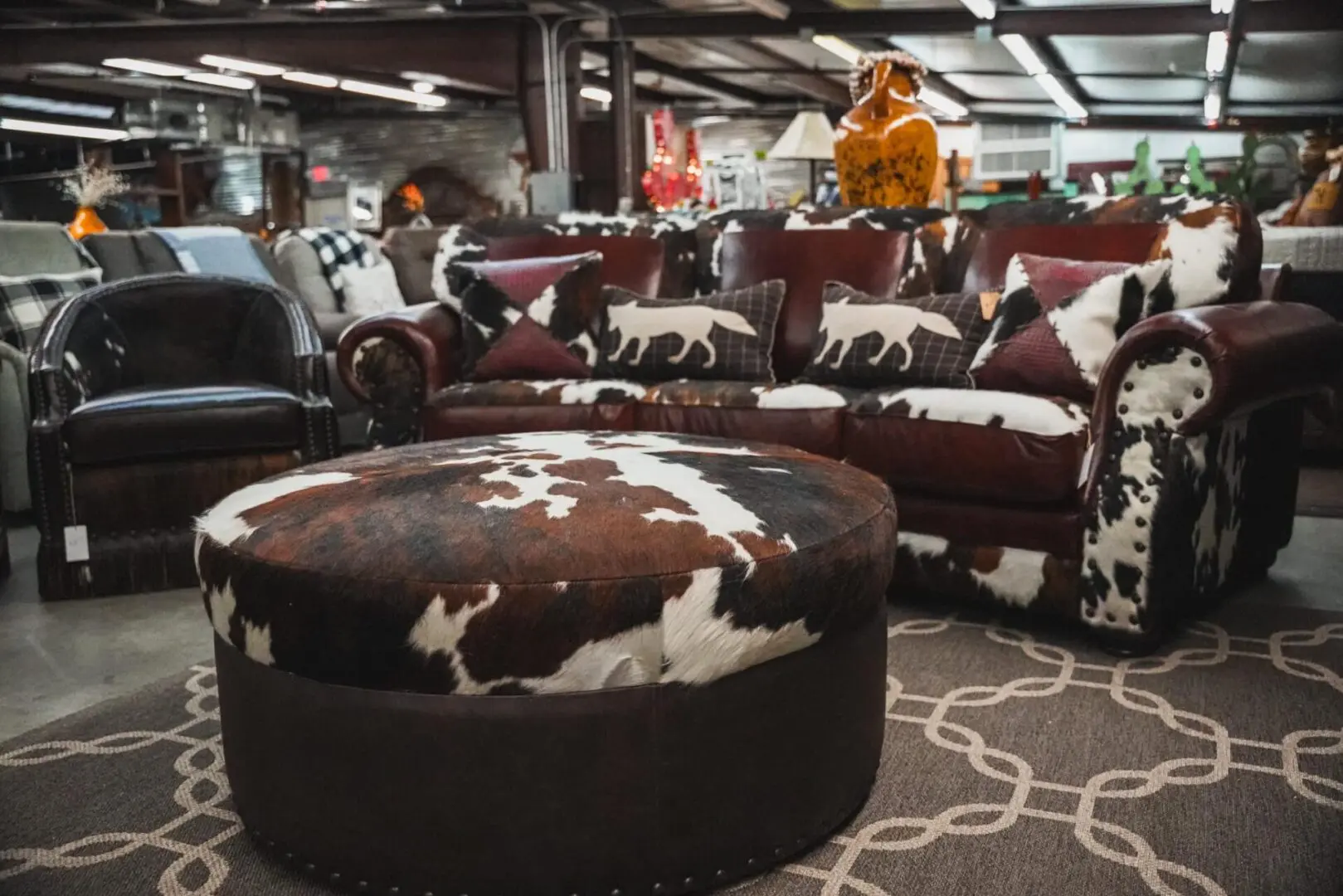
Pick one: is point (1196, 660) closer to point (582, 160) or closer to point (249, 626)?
point (249, 626)

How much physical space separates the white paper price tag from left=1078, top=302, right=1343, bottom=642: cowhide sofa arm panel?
2.36 m

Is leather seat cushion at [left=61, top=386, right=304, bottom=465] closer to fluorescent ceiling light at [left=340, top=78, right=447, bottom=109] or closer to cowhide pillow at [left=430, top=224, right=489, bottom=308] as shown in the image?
cowhide pillow at [left=430, top=224, right=489, bottom=308]

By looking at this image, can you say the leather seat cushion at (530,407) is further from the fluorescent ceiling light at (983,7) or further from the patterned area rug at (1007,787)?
the fluorescent ceiling light at (983,7)

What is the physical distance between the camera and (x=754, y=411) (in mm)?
2713

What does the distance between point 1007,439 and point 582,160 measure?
19.6 ft

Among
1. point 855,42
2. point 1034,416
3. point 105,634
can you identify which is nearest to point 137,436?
point 105,634

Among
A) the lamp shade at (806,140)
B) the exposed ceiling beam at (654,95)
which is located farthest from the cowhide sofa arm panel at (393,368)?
the exposed ceiling beam at (654,95)

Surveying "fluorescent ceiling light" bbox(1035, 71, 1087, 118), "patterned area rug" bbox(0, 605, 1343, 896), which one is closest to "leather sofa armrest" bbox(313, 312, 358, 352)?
"patterned area rug" bbox(0, 605, 1343, 896)

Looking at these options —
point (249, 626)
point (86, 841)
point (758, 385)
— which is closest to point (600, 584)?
point (249, 626)

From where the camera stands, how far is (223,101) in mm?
11852

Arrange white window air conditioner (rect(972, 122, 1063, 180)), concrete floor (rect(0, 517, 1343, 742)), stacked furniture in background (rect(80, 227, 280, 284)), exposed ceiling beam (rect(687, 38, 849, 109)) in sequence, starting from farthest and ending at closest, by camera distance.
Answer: white window air conditioner (rect(972, 122, 1063, 180)) < exposed ceiling beam (rect(687, 38, 849, 109)) < stacked furniture in background (rect(80, 227, 280, 284)) < concrete floor (rect(0, 517, 1343, 742))

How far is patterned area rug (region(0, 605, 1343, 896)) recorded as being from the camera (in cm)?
144

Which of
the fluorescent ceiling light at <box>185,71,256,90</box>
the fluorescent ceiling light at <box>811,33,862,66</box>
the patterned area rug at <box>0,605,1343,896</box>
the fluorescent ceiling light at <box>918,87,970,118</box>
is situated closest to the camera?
the patterned area rug at <box>0,605,1343,896</box>

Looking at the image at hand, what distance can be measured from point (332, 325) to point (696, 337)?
2.25 meters
